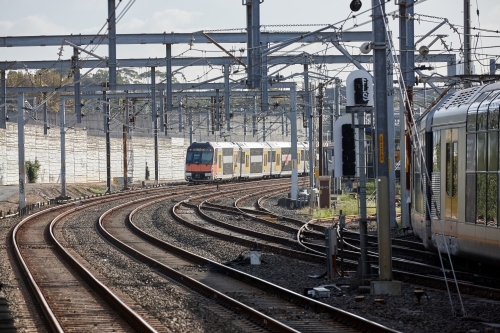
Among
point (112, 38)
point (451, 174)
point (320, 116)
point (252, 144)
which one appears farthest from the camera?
point (252, 144)

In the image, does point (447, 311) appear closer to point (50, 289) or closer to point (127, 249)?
point (50, 289)

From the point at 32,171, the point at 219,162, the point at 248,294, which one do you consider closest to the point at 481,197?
the point at 248,294

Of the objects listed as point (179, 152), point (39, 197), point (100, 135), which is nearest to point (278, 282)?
point (39, 197)

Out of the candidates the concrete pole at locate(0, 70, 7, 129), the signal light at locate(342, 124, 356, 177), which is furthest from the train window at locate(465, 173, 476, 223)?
the concrete pole at locate(0, 70, 7, 129)

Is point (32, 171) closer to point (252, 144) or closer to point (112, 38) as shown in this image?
point (252, 144)

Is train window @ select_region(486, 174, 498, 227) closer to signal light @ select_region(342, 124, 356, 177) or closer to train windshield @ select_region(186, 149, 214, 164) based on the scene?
signal light @ select_region(342, 124, 356, 177)

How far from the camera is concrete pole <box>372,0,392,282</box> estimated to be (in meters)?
14.8

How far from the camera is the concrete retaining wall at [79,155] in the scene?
2411 inches

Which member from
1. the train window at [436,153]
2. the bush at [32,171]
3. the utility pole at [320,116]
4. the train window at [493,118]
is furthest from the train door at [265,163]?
the train window at [493,118]

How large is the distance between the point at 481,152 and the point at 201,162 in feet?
159

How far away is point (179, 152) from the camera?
84.4m

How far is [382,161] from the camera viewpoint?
14984 millimetres

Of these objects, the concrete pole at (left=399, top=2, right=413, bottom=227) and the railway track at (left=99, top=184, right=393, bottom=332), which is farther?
the concrete pole at (left=399, top=2, right=413, bottom=227)

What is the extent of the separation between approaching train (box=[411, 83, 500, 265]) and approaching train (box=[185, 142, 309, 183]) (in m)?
44.9
